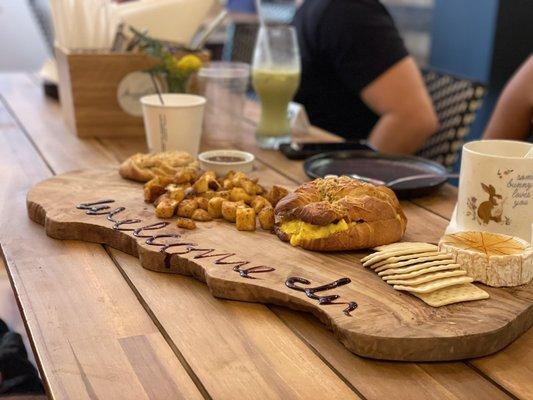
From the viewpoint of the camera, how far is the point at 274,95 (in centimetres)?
177

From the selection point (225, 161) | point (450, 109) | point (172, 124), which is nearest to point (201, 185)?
point (225, 161)

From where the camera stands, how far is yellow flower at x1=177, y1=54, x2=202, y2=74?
1.72 m

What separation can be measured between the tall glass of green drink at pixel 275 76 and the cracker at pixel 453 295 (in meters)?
0.91

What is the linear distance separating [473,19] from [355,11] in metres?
1.53

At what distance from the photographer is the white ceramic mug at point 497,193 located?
1032 millimetres

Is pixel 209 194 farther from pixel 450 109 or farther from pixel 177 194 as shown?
pixel 450 109

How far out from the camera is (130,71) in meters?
1.81

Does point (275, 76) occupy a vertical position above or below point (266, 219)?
above

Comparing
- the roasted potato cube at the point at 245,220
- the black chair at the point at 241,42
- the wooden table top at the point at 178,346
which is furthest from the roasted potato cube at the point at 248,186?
the black chair at the point at 241,42

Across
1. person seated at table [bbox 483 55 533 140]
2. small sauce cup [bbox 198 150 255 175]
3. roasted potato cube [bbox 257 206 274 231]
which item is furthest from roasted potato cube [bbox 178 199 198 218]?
person seated at table [bbox 483 55 533 140]

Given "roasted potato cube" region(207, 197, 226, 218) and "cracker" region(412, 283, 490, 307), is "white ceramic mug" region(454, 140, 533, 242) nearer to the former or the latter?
"cracker" region(412, 283, 490, 307)

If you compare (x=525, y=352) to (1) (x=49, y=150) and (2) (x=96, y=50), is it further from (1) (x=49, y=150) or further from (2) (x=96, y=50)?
(2) (x=96, y=50)

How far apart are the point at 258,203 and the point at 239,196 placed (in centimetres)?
4

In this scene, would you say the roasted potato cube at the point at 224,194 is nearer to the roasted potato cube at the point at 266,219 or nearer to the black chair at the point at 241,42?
the roasted potato cube at the point at 266,219
